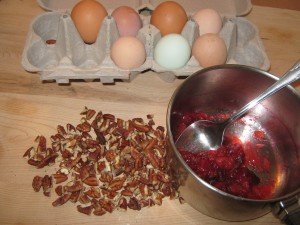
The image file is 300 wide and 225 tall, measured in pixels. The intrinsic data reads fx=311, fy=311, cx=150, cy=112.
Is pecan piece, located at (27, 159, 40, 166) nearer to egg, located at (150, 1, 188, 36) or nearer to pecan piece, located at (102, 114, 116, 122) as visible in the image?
pecan piece, located at (102, 114, 116, 122)

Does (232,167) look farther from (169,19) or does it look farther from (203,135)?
(169,19)

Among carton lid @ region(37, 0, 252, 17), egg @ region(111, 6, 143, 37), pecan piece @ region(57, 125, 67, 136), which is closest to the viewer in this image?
pecan piece @ region(57, 125, 67, 136)

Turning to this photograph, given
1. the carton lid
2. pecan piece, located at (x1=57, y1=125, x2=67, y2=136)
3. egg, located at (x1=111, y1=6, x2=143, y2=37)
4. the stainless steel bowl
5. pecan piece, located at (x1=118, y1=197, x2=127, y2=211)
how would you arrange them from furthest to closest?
the carton lid, egg, located at (x1=111, y1=6, x2=143, y2=37), pecan piece, located at (x1=57, y1=125, x2=67, y2=136), pecan piece, located at (x1=118, y1=197, x2=127, y2=211), the stainless steel bowl

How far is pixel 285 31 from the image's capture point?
1.18m

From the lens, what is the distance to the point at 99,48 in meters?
0.99

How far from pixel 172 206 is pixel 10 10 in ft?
3.00

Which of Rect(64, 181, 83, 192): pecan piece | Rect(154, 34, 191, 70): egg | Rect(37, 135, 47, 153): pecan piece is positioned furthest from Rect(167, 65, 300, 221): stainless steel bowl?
Rect(37, 135, 47, 153): pecan piece

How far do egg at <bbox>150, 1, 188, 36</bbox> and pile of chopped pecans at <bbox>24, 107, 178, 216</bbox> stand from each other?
0.31 metres

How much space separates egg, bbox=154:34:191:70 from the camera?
0.92 meters

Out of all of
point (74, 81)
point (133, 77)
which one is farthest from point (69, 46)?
point (133, 77)

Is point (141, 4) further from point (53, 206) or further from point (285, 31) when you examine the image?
point (53, 206)

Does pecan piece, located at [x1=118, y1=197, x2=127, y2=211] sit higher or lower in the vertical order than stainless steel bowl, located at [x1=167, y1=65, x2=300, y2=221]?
lower

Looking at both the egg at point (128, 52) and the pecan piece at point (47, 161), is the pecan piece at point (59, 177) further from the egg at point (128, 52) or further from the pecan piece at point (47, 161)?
the egg at point (128, 52)

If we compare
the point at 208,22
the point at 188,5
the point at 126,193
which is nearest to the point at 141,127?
the point at 126,193
